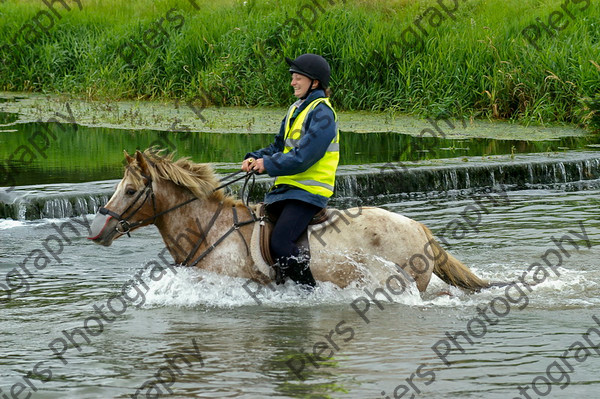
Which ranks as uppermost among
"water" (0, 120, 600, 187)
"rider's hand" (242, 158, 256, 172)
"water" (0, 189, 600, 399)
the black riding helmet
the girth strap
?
the black riding helmet

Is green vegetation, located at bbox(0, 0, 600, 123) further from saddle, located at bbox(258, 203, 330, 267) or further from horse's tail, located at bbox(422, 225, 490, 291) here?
saddle, located at bbox(258, 203, 330, 267)

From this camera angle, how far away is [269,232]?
6.75 m

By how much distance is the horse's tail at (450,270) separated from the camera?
22.5 ft

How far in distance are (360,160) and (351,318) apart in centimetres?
749

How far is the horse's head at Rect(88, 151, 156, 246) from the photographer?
6535mm

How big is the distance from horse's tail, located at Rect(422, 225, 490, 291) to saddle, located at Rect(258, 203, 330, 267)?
76cm

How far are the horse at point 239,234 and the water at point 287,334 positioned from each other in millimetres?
156

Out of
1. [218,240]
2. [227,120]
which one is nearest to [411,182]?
[227,120]

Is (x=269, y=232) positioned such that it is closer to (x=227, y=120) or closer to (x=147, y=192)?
(x=147, y=192)

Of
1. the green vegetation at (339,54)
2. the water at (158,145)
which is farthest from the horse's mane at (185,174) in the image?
the green vegetation at (339,54)

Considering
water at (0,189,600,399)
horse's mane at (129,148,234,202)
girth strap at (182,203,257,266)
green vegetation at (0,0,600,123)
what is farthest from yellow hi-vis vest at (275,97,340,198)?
green vegetation at (0,0,600,123)

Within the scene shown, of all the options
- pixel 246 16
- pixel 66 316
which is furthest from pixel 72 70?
pixel 66 316

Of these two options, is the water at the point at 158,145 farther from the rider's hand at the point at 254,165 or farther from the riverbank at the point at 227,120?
the rider's hand at the point at 254,165

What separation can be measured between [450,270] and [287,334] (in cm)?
138
